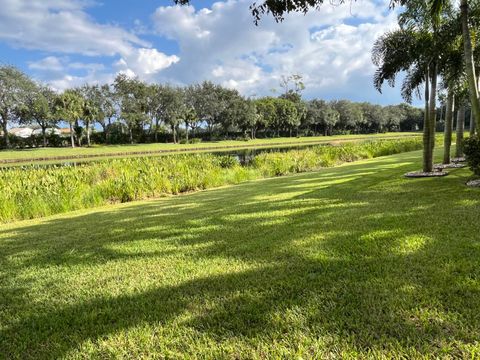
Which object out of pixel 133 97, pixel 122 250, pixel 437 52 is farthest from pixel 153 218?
pixel 133 97

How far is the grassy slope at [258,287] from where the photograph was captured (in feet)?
8.11

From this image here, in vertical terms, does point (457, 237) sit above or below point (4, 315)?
above

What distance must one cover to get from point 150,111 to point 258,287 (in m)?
62.6

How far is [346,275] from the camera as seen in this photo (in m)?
3.35

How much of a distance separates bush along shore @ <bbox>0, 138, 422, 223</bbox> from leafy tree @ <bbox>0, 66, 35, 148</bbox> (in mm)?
43165

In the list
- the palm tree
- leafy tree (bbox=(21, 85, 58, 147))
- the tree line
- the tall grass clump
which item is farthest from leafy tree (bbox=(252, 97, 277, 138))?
Answer: the palm tree

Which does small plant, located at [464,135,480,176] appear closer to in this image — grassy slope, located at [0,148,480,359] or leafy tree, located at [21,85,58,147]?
grassy slope, located at [0,148,480,359]

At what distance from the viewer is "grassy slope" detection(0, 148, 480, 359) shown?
2471mm

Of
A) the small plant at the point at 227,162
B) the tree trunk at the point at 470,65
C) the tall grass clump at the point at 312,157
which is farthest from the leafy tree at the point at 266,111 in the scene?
the tree trunk at the point at 470,65

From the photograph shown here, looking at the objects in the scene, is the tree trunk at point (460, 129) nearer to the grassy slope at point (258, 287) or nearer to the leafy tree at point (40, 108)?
the grassy slope at point (258, 287)

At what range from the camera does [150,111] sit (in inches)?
2463

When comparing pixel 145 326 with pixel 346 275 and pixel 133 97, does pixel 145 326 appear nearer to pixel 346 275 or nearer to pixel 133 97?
pixel 346 275

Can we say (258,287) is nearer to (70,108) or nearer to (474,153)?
(474,153)

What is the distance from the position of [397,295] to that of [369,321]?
1.52ft
